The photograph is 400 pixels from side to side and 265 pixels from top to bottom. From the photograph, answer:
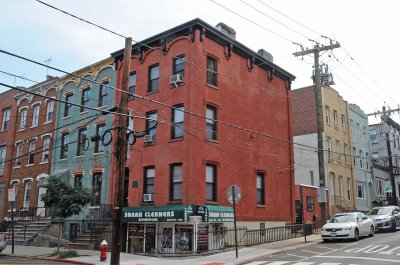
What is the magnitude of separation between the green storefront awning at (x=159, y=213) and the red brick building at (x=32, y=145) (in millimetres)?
11037

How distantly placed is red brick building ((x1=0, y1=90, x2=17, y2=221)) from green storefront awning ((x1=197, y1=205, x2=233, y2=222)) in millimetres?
21113

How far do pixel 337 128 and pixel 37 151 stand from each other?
26713 millimetres

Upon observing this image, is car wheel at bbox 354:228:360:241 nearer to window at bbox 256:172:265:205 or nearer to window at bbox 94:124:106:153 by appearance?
window at bbox 256:172:265:205

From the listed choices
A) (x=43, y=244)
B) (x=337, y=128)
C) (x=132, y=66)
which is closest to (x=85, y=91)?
(x=132, y=66)

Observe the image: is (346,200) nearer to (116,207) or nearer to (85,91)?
(85,91)

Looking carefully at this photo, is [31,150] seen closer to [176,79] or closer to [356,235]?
[176,79]

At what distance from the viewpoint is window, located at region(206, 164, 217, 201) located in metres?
22.2

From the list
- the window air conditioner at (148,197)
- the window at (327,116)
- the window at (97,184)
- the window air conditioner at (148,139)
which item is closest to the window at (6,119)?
the window at (97,184)

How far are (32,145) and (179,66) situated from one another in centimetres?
1697

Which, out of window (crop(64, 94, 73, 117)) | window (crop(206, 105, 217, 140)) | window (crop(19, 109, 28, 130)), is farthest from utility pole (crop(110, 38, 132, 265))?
window (crop(19, 109, 28, 130))

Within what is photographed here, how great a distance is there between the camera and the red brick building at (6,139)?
34938mm

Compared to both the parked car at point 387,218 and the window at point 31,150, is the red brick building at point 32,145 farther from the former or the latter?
the parked car at point 387,218

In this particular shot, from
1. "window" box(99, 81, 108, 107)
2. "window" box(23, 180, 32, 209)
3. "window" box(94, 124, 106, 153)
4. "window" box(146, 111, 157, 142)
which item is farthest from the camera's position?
"window" box(23, 180, 32, 209)

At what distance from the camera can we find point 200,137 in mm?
21812
